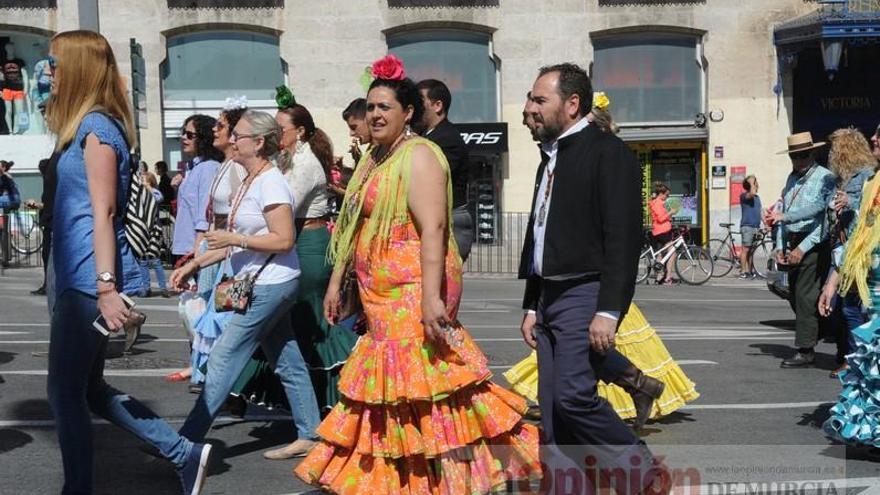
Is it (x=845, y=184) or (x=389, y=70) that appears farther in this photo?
(x=845, y=184)

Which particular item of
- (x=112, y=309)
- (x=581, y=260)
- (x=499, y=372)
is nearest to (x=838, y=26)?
(x=499, y=372)

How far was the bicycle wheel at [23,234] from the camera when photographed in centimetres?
2212

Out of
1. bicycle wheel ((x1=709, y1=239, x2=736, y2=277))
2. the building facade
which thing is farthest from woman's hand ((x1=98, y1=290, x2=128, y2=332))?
the building facade

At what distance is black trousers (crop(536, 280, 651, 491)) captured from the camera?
5.18 metres

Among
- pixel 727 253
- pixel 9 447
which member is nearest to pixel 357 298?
pixel 9 447

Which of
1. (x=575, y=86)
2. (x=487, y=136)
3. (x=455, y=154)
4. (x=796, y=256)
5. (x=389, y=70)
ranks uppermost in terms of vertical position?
(x=487, y=136)

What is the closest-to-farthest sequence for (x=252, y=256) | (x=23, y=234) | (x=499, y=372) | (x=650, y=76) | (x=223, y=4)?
(x=252, y=256) → (x=499, y=372) → (x=23, y=234) → (x=223, y=4) → (x=650, y=76)

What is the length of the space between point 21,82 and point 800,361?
20902 millimetres

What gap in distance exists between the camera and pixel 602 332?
505 centimetres

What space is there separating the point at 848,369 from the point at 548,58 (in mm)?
20794

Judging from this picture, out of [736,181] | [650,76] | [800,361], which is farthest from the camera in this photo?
[650,76]

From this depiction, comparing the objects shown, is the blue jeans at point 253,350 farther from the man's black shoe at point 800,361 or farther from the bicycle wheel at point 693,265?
the bicycle wheel at point 693,265

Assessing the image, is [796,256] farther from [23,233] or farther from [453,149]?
[23,233]

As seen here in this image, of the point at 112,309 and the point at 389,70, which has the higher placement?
the point at 389,70
